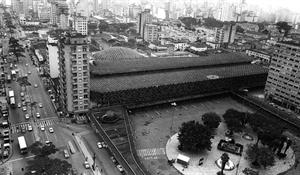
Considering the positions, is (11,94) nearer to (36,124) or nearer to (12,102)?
(12,102)

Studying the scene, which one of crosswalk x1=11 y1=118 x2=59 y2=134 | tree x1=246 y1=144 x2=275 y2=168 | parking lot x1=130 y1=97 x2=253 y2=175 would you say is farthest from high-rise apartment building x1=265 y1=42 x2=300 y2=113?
crosswalk x1=11 y1=118 x2=59 y2=134

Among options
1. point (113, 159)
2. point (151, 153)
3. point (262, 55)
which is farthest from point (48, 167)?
point (262, 55)

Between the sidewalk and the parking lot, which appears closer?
the sidewalk

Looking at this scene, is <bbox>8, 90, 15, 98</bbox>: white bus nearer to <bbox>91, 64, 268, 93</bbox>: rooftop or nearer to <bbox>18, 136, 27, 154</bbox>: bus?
<bbox>91, 64, 268, 93</bbox>: rooftop

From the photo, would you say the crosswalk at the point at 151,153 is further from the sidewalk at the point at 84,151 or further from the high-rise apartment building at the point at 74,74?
the high-rise apartment building at the point at 74,74

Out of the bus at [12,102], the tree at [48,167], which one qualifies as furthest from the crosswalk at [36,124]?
the tree at [48,167]
